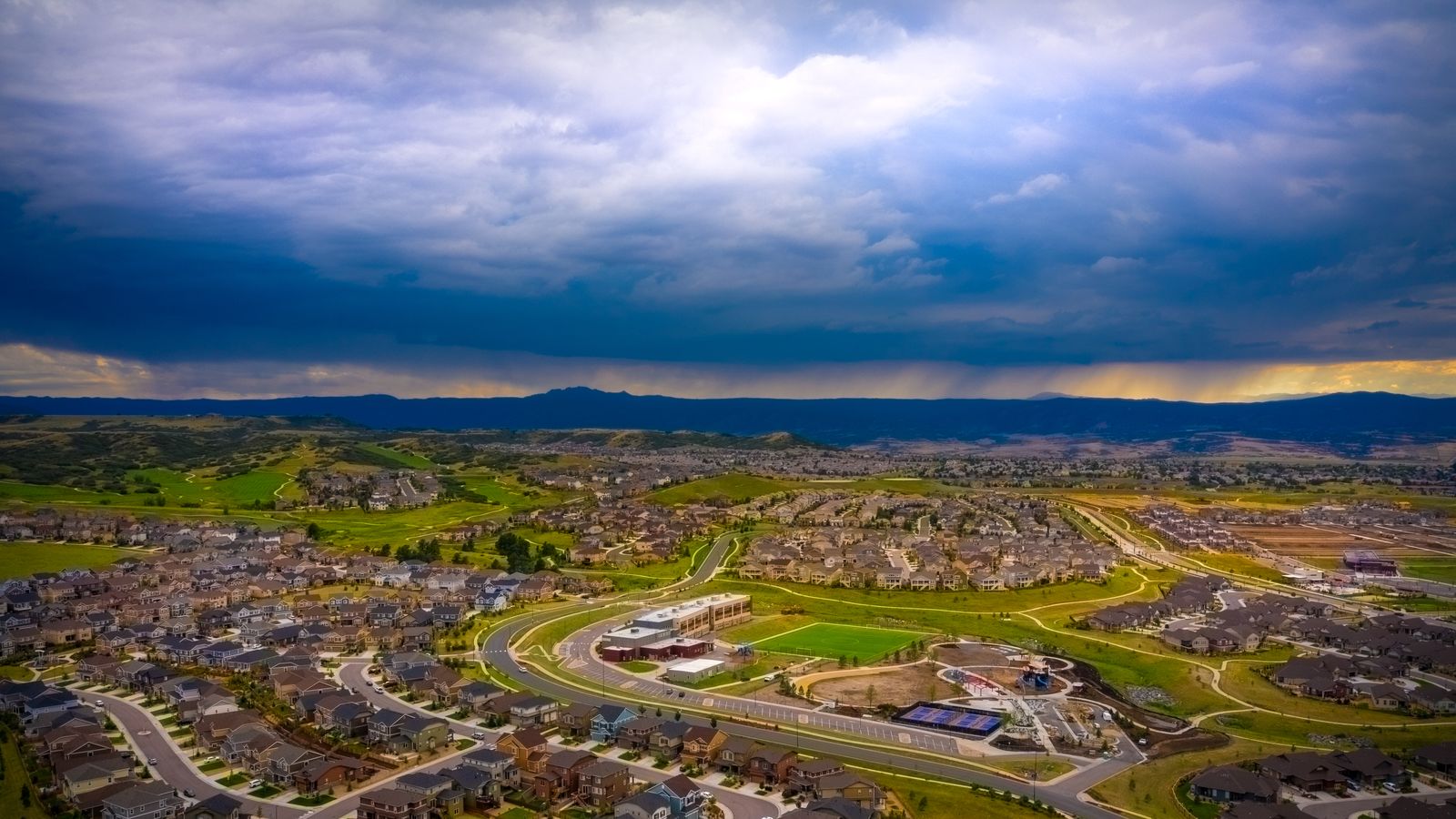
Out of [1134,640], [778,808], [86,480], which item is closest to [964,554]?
[1134,640]

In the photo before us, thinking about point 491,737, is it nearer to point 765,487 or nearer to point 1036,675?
point 1036,675

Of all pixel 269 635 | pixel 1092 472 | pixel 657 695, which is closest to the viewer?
pixel 657 695

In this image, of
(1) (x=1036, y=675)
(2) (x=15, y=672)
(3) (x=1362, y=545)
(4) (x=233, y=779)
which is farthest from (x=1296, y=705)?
(2) (x=15, y=672)

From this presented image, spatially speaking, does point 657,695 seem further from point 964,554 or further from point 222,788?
point 964,554

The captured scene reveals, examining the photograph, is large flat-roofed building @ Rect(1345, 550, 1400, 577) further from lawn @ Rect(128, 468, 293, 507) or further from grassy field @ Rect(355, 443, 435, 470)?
grassy field @ Rect(355, 443, 435, 470)

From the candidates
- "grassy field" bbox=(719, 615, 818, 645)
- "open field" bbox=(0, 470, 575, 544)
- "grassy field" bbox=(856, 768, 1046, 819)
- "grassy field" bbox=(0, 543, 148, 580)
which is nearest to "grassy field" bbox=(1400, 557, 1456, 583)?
"grassy field" bbox=(719, 615, 818, 645)
